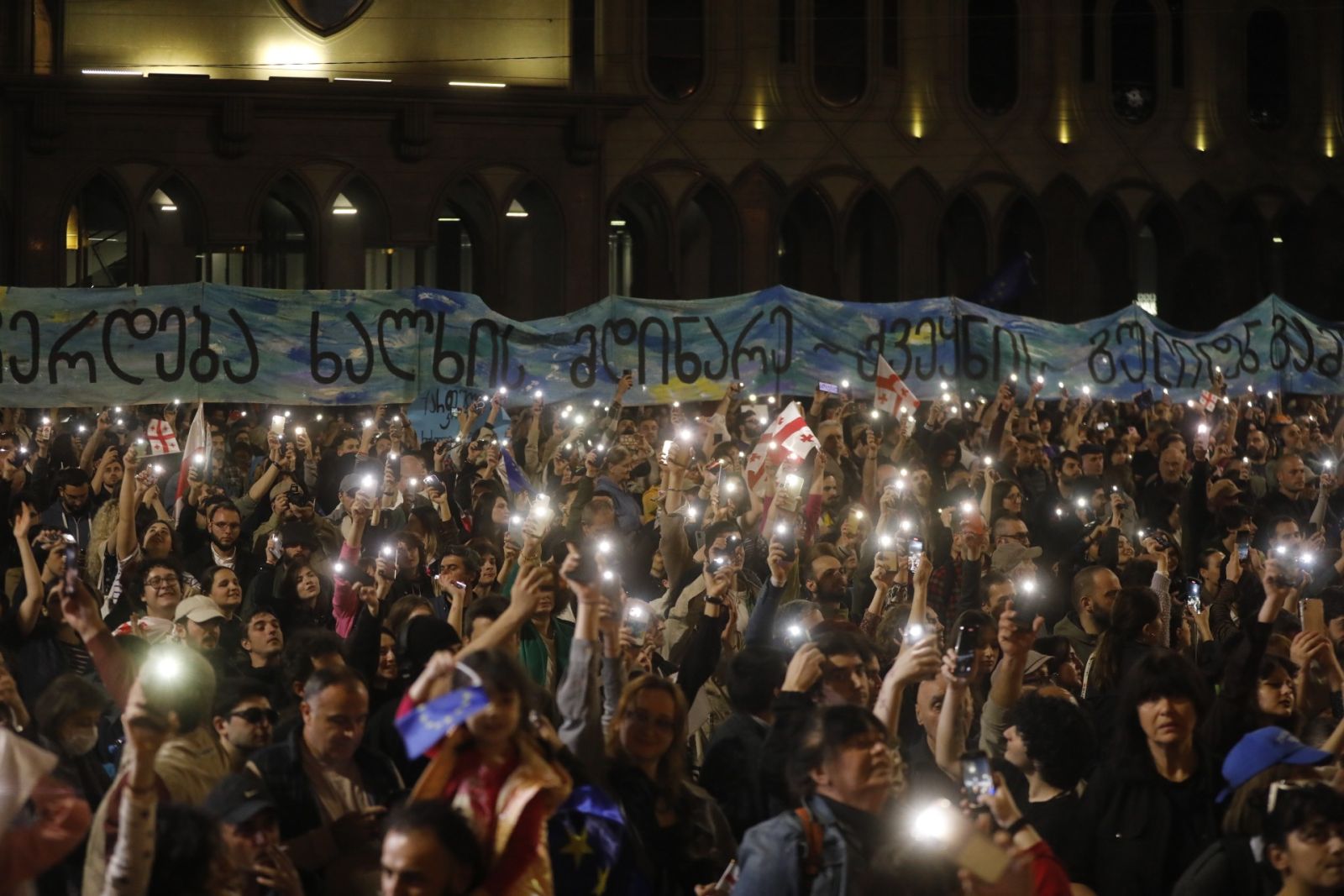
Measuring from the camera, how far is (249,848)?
4.80 m

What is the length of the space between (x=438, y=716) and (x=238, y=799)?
892 millimetres

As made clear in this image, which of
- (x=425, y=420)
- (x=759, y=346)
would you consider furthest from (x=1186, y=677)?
(x=759, y=346)

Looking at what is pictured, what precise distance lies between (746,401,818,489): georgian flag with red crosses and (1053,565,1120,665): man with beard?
141 inches

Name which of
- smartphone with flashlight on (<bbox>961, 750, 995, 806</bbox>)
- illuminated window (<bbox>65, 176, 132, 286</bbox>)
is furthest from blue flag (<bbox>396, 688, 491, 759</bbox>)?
illuminated window (<bbox>65, 176, 132, 286</bbox>)

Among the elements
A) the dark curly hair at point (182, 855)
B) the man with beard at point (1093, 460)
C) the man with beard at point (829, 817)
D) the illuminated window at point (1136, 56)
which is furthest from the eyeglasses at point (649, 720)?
the illuminated window at point (1136, 56)

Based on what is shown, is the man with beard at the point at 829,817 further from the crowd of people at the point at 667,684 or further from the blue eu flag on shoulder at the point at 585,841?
the blue eu flag on shoulder at the point at 585,841

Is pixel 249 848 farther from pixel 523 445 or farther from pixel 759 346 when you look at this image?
pixel 759 346

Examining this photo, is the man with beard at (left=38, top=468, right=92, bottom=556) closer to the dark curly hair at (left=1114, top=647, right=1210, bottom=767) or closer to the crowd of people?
the crowd of people

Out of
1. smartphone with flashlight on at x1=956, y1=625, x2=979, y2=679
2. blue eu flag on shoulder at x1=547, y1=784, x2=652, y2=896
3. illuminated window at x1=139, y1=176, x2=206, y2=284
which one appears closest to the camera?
blue eu flag on shoulder at x1=547, y1=784, x2=652, y2=896

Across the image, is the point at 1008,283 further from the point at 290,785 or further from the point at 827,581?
the point at 290,785

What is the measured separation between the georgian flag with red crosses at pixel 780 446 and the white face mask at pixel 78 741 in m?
6.66

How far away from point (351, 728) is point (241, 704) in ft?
1.71

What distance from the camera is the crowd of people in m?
4.64

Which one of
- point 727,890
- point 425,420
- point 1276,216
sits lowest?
point 727,890
